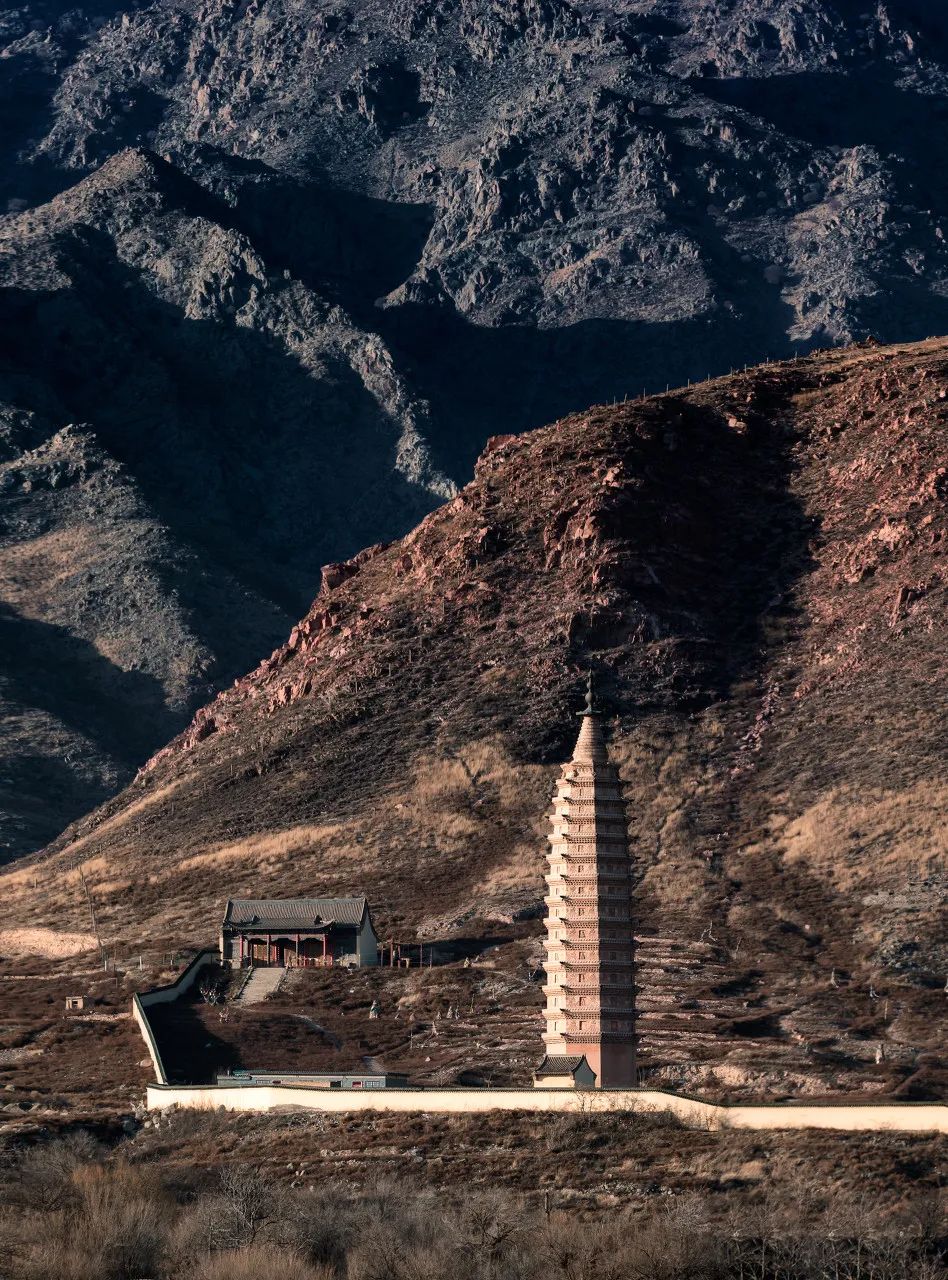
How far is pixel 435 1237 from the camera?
70938mm

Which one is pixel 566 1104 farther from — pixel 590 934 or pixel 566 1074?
pixel 590 934

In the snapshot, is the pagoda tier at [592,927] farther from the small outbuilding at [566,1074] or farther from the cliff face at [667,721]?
the cliff face at [667,721]

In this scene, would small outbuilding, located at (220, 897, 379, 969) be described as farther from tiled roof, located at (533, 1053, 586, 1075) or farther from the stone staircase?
tiled roof, located at (533, 1053, 586, 1075)

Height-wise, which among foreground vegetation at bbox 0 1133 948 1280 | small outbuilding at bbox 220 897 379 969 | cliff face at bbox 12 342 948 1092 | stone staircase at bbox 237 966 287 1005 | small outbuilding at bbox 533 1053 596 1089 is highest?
cliff face at bbox 12 342 948 1092

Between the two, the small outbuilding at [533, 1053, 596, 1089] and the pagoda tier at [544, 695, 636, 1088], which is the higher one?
the pagoda tier at [544, 695, 636, 1088]

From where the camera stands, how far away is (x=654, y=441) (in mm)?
183125

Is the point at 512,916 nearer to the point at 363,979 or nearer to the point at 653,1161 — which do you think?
the point at 363,979

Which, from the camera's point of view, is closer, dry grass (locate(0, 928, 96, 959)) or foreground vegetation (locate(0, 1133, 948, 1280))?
A: foreground vegetation (locate(0, 1133, 948, 1280))

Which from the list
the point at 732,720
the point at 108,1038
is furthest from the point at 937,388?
the point at 108,1038

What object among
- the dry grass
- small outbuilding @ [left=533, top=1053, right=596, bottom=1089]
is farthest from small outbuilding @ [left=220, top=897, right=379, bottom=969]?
small outbuilding @ [left=533, top=1053, right=596, bottom=1089]

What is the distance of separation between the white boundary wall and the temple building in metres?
4.58

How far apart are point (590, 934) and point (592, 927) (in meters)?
0.24

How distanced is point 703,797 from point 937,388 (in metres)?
42.3

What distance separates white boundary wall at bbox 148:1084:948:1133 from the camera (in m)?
80.2
